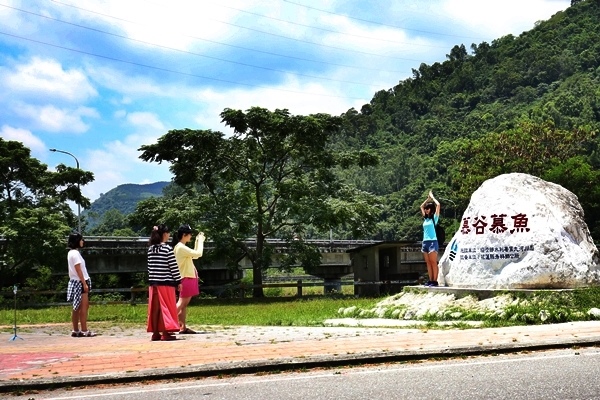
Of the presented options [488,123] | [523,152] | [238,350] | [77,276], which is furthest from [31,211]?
[488,123]

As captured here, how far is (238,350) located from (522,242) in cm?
703

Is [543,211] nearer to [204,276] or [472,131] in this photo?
[204,276]

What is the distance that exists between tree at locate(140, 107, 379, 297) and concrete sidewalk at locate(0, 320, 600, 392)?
59.6 feet

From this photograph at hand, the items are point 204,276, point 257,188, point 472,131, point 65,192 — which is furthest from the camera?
point 472,131

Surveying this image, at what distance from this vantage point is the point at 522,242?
13.9m

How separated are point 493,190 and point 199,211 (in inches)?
660

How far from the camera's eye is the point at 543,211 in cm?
1417

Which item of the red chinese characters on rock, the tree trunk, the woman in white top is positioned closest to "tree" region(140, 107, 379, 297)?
the tree trunk

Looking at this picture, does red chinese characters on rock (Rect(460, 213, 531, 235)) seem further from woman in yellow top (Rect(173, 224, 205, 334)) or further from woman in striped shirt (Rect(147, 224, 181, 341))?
woman in striped shirt (Rect(147, 224, 181, 341))

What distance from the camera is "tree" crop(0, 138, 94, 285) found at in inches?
1103

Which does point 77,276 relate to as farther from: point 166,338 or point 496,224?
point 496,224

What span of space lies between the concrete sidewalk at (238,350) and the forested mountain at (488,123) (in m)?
42.2

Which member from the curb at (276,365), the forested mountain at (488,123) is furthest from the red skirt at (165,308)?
the forested mountain at (488,123)

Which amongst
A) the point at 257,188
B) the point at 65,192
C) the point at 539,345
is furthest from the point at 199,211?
the point at 539,345
